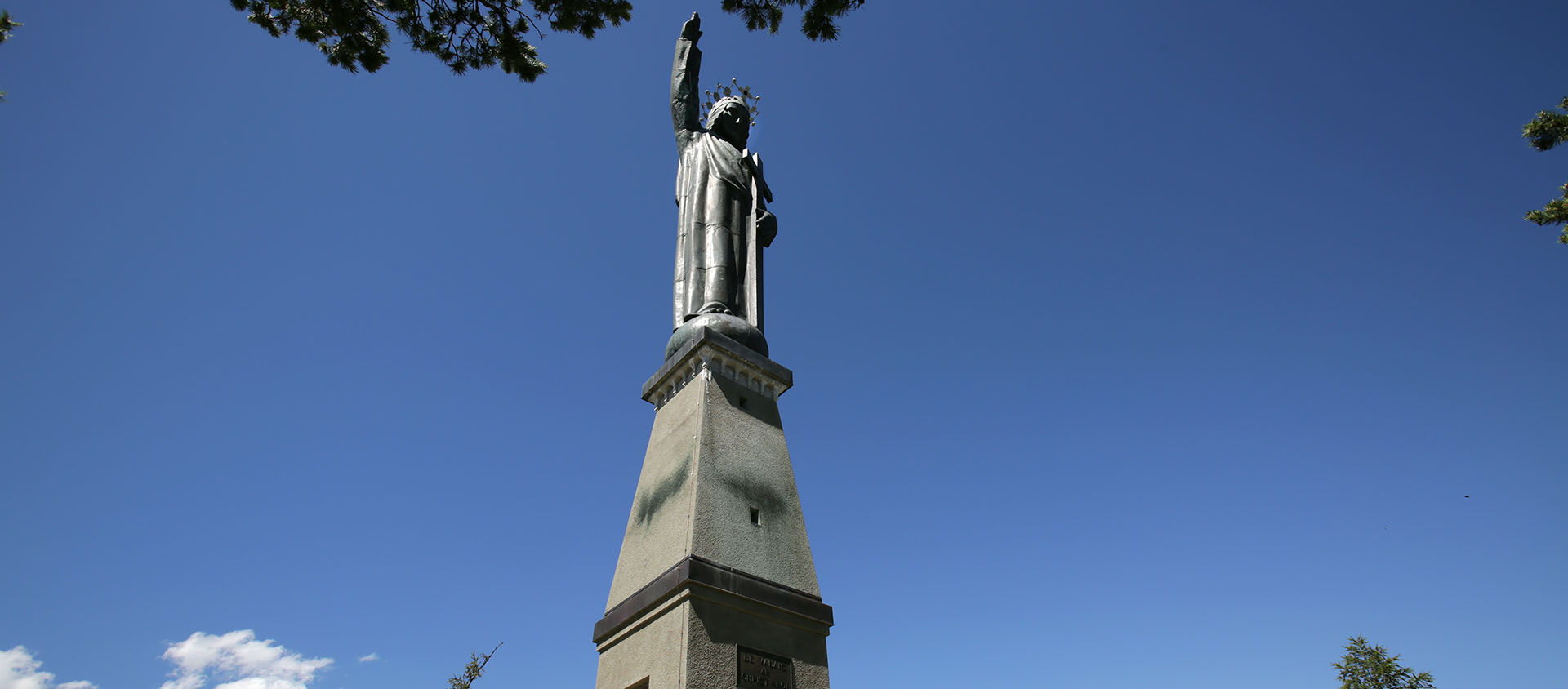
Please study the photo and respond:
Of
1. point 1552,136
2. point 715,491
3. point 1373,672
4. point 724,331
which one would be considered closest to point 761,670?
point 715,491

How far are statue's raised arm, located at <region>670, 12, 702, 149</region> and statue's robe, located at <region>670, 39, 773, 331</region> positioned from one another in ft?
0.04

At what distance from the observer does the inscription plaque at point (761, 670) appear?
6152mm

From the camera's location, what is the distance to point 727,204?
10078mm

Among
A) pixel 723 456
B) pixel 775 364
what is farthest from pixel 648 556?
pixel 775 364

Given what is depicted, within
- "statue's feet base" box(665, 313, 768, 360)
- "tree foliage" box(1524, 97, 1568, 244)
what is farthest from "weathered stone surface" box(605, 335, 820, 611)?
"tree foliage" box(1524, 97, 1568, 244)

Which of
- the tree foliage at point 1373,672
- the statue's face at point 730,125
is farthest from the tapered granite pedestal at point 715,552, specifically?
the tree foliage at point 1373,672

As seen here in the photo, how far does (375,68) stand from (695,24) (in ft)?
15.4

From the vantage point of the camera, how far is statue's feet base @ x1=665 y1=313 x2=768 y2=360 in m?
8.58

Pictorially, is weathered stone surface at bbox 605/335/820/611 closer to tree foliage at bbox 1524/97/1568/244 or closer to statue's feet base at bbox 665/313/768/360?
statue's feet base at bbox 665/313/768/360

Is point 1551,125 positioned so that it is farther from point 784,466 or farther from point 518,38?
point 518,38

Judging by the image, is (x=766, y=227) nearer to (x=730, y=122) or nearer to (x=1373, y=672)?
(x=730, y=122)

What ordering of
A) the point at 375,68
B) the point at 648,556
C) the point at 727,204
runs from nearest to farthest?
the point at 648,556 < the point at 375,68 < the point at 727,204

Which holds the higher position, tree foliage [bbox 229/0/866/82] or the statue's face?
the statue's face

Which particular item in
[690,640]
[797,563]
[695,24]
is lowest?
[690,640]
